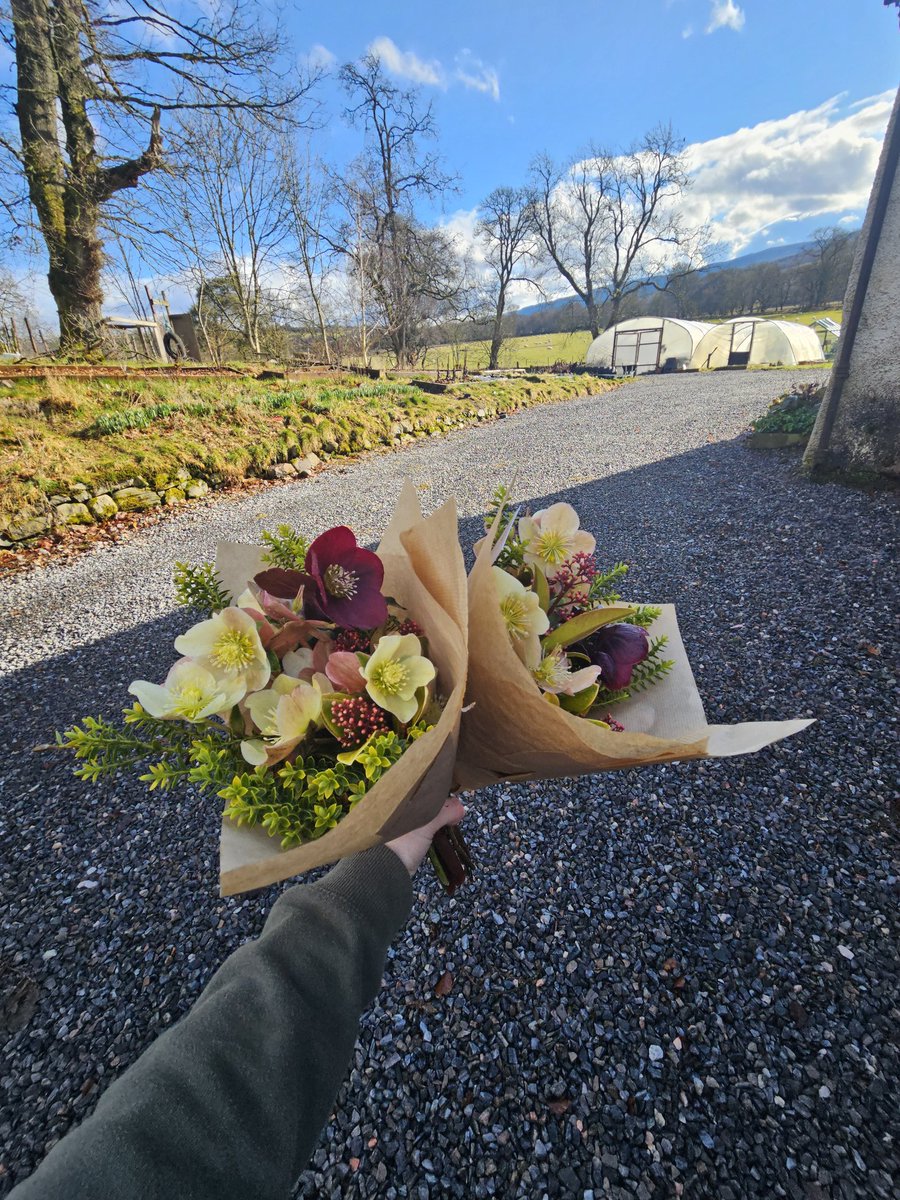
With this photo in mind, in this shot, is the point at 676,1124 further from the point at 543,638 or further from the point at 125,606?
the point at 125,606

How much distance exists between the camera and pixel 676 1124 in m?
1.35

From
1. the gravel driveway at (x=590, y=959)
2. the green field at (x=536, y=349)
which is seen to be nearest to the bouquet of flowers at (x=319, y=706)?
the gravel driveway at (x=590, y=959)

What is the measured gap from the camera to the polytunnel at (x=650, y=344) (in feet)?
79.8

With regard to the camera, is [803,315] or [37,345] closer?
[37,345]

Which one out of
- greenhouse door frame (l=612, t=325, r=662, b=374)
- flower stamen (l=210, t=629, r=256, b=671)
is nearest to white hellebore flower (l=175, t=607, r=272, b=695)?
flower stamen (l=210, t=629, r=256, b=671)

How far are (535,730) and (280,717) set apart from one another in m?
0.41

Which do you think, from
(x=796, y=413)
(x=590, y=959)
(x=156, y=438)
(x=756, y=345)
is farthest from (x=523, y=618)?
(x=756, y=345)

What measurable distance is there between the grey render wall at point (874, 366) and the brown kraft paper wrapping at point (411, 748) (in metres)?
6.37

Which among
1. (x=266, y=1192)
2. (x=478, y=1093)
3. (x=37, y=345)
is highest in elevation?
(x=37, y=345)

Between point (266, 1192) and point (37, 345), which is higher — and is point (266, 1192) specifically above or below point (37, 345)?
below

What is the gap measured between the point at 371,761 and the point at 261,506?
6.76m

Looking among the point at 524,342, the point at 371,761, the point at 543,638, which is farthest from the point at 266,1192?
the point at 524,342

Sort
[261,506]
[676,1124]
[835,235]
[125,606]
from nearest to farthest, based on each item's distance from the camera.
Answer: [676,1124] → [125,606] → [261,506] → [835,235]

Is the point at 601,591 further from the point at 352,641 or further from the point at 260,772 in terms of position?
the point at 260,772
